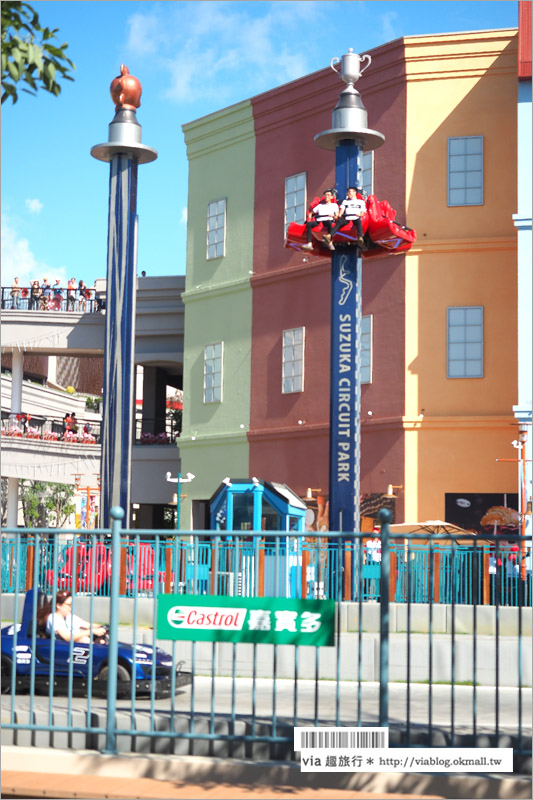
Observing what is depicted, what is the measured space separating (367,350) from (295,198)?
5.04 m

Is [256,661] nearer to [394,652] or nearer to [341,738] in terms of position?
[341,738]

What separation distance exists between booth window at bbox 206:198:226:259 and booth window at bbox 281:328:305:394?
3.83 metres

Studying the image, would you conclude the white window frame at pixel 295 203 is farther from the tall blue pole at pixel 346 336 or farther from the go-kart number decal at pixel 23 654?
the go-kart number decal at pixel 23 654

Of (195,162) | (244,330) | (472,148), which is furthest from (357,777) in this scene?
(195,162)

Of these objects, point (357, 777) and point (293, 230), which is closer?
point (357, 777)

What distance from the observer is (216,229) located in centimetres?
3312

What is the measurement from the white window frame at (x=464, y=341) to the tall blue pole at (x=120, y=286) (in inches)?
302

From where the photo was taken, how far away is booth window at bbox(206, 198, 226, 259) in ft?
108

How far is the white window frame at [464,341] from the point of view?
89.9ft

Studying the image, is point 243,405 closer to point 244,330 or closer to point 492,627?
point 244,330

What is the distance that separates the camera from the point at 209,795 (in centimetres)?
905

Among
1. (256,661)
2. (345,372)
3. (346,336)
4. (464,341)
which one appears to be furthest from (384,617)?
(464,341)

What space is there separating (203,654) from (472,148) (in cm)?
1506

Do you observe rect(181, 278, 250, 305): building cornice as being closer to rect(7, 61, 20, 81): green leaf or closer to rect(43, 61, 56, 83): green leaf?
rect(43, 61, 56, 83): green leaf
